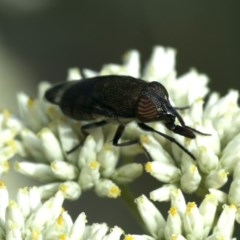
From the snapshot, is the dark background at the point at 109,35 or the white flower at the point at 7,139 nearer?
the white flower at the point at 7,139

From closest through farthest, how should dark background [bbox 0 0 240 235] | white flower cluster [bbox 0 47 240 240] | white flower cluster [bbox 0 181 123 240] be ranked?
white flower cluster [bbox 0 181 123 240] → white flower cluster [bbox 0 47 240 240] → dark background [bbox 0 0 240 235]

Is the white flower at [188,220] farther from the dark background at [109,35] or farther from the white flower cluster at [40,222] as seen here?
the dark background at [109,35]

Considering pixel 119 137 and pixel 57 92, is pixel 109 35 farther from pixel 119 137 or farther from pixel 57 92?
pixel 119 137

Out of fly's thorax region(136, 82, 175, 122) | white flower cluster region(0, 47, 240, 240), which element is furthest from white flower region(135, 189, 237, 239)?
fly's thorax region(136, 82, 175, 122)

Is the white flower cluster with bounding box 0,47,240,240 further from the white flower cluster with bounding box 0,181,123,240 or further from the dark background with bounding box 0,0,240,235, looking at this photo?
the dark background with bounding box 0,0,240,235

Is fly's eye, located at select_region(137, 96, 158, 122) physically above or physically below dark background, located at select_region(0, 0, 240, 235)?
above

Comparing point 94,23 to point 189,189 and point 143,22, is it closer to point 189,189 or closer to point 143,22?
point 143,22

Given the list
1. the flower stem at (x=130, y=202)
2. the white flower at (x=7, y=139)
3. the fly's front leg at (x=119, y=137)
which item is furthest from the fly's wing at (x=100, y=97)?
the flower stem at (x=130, y=202)
